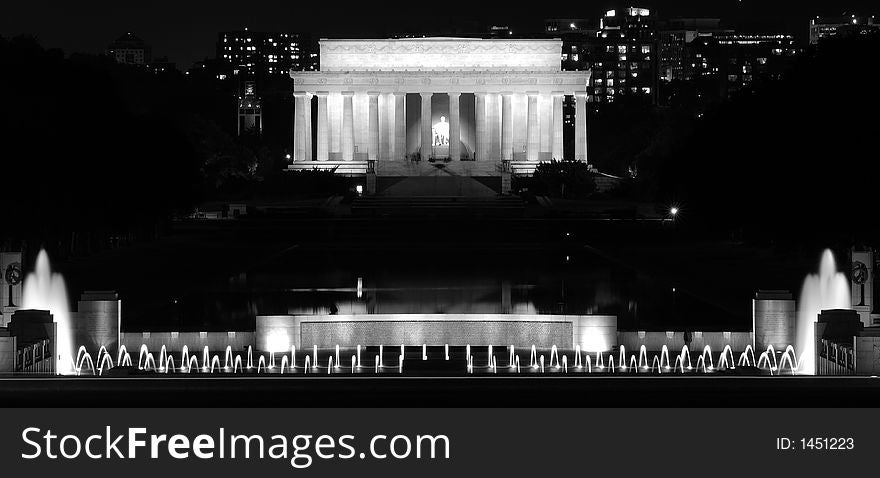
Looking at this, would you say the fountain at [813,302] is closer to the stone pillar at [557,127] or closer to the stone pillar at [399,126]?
the stone pillar at [557,127]

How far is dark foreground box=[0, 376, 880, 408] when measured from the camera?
38.4 ft

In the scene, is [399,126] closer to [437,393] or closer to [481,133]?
[481,133]

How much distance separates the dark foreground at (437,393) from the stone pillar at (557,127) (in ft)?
399

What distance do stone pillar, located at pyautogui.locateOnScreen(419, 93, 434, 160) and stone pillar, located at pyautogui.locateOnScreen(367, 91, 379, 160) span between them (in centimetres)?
410

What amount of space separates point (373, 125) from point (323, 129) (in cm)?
457

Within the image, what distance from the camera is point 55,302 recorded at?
37.3 m

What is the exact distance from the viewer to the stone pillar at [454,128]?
134 m

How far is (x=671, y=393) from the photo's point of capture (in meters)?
12.2

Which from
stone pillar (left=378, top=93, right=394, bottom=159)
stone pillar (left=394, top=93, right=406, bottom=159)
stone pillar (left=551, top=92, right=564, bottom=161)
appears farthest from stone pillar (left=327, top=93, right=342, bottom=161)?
stone pillar (left=551, top=92, right=564, bottom=161)

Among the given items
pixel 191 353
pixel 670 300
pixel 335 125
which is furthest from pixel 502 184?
pixel 191 353

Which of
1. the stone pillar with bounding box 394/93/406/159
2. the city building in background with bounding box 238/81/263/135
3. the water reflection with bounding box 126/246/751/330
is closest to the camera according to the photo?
the water reflection with bounding box 126/246/751/330

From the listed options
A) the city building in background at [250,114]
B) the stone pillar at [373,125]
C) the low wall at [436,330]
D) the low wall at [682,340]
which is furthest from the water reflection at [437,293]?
the city building in background at [250,114]

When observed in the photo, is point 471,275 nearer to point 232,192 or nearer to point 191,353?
point 191,353

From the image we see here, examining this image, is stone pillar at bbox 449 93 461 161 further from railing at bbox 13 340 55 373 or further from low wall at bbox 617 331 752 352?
railing at bbox 13 340 55 373
